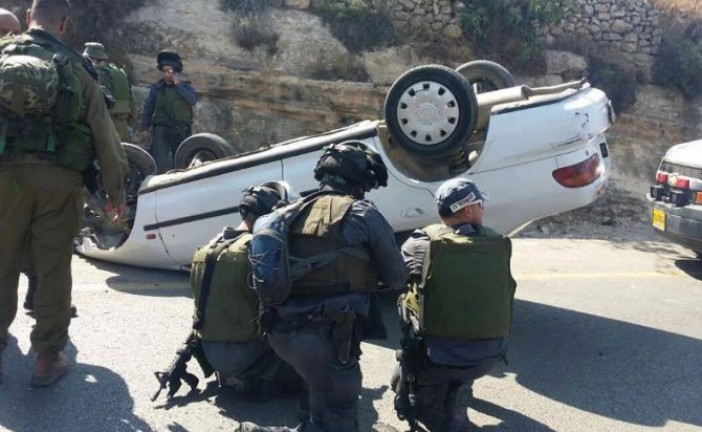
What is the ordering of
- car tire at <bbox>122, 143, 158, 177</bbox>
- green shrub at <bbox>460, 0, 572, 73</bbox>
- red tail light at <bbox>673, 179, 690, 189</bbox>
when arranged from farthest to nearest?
green shrub at <bbox>460, 0, 572, 73</bbox> → red tail light at <bbox>673, 179, 690, 189</bbox> → car tire at <bbox>122, 143, 158, 177</bbox>

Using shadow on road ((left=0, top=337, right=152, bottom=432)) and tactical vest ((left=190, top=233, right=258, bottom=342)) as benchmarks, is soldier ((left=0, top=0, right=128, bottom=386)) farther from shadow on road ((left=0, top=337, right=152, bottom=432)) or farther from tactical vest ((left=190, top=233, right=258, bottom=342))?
tactical vest ((left=190, top=233, right=258, bottom=342))

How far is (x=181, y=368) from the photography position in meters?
3.78

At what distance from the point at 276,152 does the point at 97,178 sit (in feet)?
5.95

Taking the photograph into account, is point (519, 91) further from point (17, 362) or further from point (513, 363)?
point (17, 362)

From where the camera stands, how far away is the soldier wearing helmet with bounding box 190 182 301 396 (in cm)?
368

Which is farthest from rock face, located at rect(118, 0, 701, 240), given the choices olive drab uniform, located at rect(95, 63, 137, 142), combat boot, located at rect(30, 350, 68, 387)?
combat boot, located at rect(30, 350, 68, 387)

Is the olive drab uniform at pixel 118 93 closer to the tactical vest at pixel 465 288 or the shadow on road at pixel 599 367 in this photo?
the shadow on road at pixel 599 367

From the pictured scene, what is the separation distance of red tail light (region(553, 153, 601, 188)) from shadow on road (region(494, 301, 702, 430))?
3.63 ft

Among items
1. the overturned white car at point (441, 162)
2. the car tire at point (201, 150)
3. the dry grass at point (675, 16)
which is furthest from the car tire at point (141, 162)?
the dry grass at point (675, 16)

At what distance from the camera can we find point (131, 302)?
528 centimetres

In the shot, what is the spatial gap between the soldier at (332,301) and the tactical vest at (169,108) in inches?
222

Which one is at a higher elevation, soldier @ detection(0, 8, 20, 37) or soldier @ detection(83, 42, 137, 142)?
soldier @ detection(0, 8, 20, 37)

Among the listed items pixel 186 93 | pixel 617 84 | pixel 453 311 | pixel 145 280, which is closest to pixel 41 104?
pixel 453 311

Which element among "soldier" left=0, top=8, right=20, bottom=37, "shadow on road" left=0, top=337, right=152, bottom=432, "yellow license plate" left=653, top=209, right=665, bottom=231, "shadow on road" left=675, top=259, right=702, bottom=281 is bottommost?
"shadow on road" left=675, top=259, right=702, bottom=281
